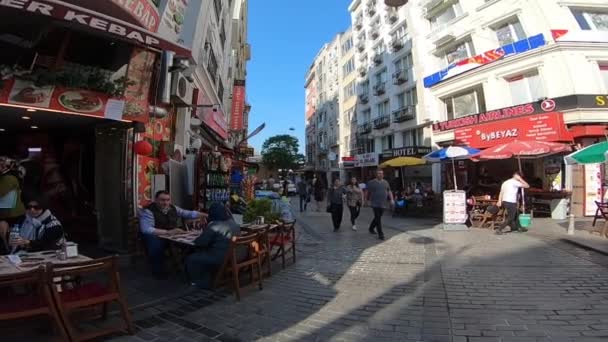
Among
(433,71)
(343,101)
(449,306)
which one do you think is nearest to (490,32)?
(433,71)

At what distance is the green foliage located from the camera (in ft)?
28.0

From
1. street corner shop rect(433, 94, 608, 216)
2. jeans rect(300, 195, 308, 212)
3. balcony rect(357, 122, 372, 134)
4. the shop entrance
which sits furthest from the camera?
balcony rect(357, 122, 372, 134)

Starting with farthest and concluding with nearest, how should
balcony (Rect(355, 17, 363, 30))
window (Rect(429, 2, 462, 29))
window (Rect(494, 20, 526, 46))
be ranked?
balcony (Rect(355, 17, 363, 30)), window (Rect(429, 2, 462, 29)), window (Rect(494, 20, 526, 46))

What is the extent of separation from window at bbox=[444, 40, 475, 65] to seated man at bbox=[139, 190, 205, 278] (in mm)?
19883

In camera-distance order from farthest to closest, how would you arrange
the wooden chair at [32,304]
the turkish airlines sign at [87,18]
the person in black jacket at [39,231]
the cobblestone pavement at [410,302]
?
the person in black jacket at [39,231], the turkish airlines sign at [87,18], the cobblestone pavement at [410,302], the wooden chair at [32,304]

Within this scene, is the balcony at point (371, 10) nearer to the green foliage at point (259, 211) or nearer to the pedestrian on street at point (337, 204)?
the pedestrian on street at point (337, 204)

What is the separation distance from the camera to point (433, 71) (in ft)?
80.4

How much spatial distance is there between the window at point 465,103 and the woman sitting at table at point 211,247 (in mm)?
19125

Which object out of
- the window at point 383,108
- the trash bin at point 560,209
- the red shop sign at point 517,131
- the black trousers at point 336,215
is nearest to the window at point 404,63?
the window at point 383,108

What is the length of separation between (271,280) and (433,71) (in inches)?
844

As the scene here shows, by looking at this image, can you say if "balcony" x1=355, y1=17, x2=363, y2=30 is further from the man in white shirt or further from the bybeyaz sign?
the man in white shirt

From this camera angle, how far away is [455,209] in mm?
11734

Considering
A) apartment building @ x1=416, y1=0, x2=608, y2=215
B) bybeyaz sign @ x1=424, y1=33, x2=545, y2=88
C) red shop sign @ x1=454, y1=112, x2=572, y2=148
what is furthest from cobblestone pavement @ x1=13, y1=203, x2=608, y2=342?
bybeyaz sign @ x1=424, y1=33, x2=545, y2=88

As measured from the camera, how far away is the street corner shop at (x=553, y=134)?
47.9 feet
